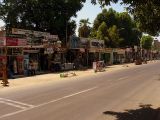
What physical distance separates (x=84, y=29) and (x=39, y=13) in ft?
126

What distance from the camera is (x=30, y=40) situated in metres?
45.1

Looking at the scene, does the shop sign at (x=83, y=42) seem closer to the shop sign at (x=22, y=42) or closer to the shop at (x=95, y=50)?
the shop at (x=95, y=50)

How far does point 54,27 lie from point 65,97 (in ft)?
138

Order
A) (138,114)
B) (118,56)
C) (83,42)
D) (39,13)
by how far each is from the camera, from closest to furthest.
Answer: (138,114) → (39,13) → (83,42) → (118,56)

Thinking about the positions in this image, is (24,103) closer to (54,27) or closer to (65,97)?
(65,97)

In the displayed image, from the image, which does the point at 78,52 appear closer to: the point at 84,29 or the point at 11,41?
the point at 11,41

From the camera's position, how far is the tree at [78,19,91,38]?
94.8 meters

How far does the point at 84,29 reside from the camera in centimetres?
9581

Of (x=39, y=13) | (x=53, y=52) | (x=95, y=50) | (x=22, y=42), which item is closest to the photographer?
(x=22, y=42)

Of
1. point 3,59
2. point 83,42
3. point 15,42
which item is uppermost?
point 83,42

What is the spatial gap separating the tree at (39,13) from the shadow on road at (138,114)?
4521 cm

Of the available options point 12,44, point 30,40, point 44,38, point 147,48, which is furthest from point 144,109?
point 147,48

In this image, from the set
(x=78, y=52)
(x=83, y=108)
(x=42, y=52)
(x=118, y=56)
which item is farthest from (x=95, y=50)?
(x=83, y=108)

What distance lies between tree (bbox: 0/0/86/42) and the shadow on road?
45211 millimetres
